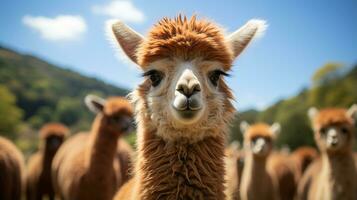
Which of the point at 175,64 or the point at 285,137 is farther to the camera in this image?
the point at 285,137

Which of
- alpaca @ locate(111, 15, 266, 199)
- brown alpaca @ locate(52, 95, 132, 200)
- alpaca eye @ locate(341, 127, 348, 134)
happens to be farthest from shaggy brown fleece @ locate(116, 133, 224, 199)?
alpaca eye @ locate(341, 127, 348, 134)

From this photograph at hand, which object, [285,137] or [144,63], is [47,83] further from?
[144,63]

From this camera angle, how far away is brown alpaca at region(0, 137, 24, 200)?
6.70m

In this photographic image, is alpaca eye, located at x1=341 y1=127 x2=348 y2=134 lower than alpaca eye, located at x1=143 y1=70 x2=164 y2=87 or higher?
lower

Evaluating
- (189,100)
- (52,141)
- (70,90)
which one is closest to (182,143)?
(189,100)

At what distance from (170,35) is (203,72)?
1.25ft

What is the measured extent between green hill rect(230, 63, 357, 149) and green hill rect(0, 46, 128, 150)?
76.2 ft

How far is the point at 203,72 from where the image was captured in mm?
3016

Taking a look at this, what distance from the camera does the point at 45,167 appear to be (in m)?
10.1

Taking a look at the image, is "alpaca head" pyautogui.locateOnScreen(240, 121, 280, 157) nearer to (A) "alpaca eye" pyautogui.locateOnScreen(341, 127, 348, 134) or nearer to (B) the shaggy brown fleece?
(A) "alpaca eye" pyautogui.locateOnScreen(341, 127, 348, 134)

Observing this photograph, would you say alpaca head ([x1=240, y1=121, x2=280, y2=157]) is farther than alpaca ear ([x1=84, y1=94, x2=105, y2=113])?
Yes

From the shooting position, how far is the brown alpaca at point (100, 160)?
6207mm

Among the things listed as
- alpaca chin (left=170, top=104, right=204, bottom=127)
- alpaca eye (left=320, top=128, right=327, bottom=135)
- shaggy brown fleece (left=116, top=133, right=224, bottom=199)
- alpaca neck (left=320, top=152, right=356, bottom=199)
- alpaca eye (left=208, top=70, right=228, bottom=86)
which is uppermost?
alpaca eye (left=208, top=70, right=228, bottom=86)

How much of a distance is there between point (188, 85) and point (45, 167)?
27.3 ft
